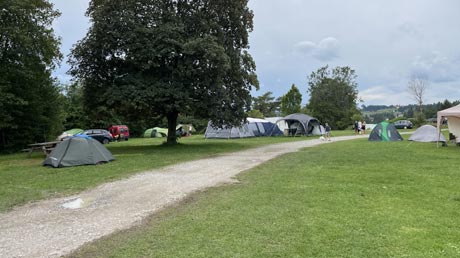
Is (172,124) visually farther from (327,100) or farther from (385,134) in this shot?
(327,100)

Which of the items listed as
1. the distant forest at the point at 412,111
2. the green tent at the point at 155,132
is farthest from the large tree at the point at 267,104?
the green tent at the point at 155,132

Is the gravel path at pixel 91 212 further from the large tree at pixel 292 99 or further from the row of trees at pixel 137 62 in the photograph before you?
the large tree at pixel 292 99

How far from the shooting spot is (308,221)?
19.0 feet

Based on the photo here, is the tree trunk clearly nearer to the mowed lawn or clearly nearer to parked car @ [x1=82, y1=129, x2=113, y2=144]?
parked car @ [x1=82, y1=129, x2=113, y2=144]

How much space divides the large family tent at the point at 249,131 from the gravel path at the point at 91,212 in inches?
889

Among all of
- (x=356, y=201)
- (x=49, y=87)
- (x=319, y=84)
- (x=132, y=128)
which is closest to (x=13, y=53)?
(x=49, y=87)

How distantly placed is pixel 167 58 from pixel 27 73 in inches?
338

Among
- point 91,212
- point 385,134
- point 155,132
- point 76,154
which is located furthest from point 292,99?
point 91,212

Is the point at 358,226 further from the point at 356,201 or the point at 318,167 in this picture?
the point at 318,167

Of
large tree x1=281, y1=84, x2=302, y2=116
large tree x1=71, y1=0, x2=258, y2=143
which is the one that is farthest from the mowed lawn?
large tree x1=281, y1=84, x2=302, y2=116

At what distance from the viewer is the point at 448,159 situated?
1372 cm

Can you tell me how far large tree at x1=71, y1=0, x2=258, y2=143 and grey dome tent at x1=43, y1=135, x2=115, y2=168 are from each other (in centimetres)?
405

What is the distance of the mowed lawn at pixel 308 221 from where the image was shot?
4609 millimetres

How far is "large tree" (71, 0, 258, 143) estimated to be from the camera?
719 inches
